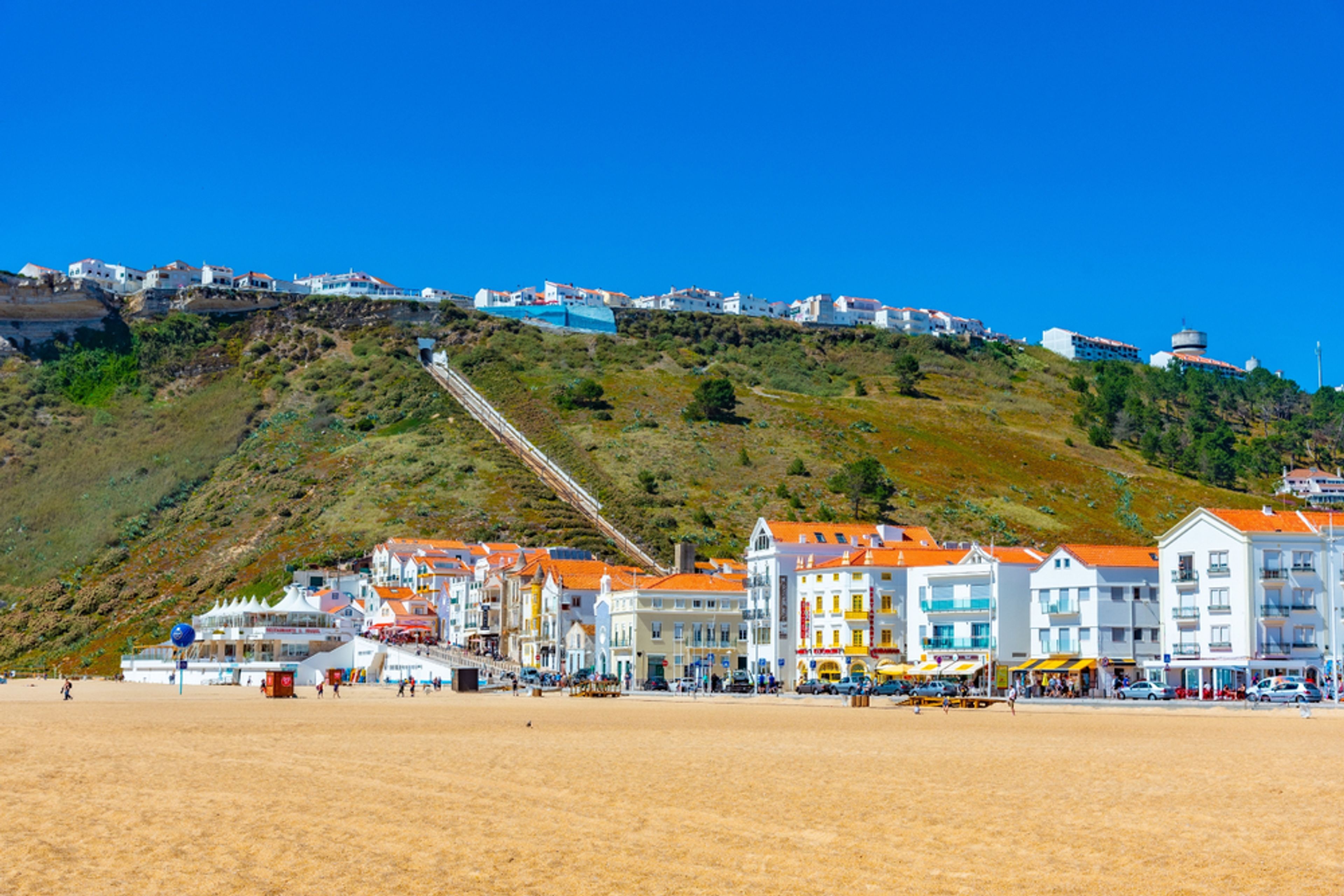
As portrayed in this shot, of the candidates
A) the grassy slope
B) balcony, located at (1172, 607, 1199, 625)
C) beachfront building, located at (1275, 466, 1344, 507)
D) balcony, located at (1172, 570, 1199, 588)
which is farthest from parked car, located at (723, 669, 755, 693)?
beachfront building, located at (1275, 466, 1344, 507)

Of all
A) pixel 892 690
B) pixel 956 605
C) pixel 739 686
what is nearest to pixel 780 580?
pixel 739 686

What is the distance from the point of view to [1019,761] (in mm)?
29734

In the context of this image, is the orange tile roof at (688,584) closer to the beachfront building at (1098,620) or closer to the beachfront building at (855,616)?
the beachfront building at (855,616)

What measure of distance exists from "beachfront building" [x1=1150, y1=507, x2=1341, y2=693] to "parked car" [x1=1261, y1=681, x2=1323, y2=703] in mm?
7168

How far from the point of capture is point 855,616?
8350 centimetres

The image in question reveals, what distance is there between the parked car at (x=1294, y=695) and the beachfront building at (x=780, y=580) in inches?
1236

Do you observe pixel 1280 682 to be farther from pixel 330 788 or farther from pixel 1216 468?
pixel 1216 468

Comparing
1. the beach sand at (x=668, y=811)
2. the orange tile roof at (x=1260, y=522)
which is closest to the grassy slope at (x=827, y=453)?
the orange tile roof at (x=1260, y=522)

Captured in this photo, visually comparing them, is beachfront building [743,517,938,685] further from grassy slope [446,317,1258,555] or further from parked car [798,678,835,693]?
grassy slope [446,317,1258,555]

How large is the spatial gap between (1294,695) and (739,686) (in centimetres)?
2889

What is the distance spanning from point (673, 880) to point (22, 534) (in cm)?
14157

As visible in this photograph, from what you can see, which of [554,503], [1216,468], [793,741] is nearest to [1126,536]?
[1216,468]

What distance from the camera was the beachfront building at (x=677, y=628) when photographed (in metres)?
89.0

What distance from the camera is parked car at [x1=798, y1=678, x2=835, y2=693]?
250ft
